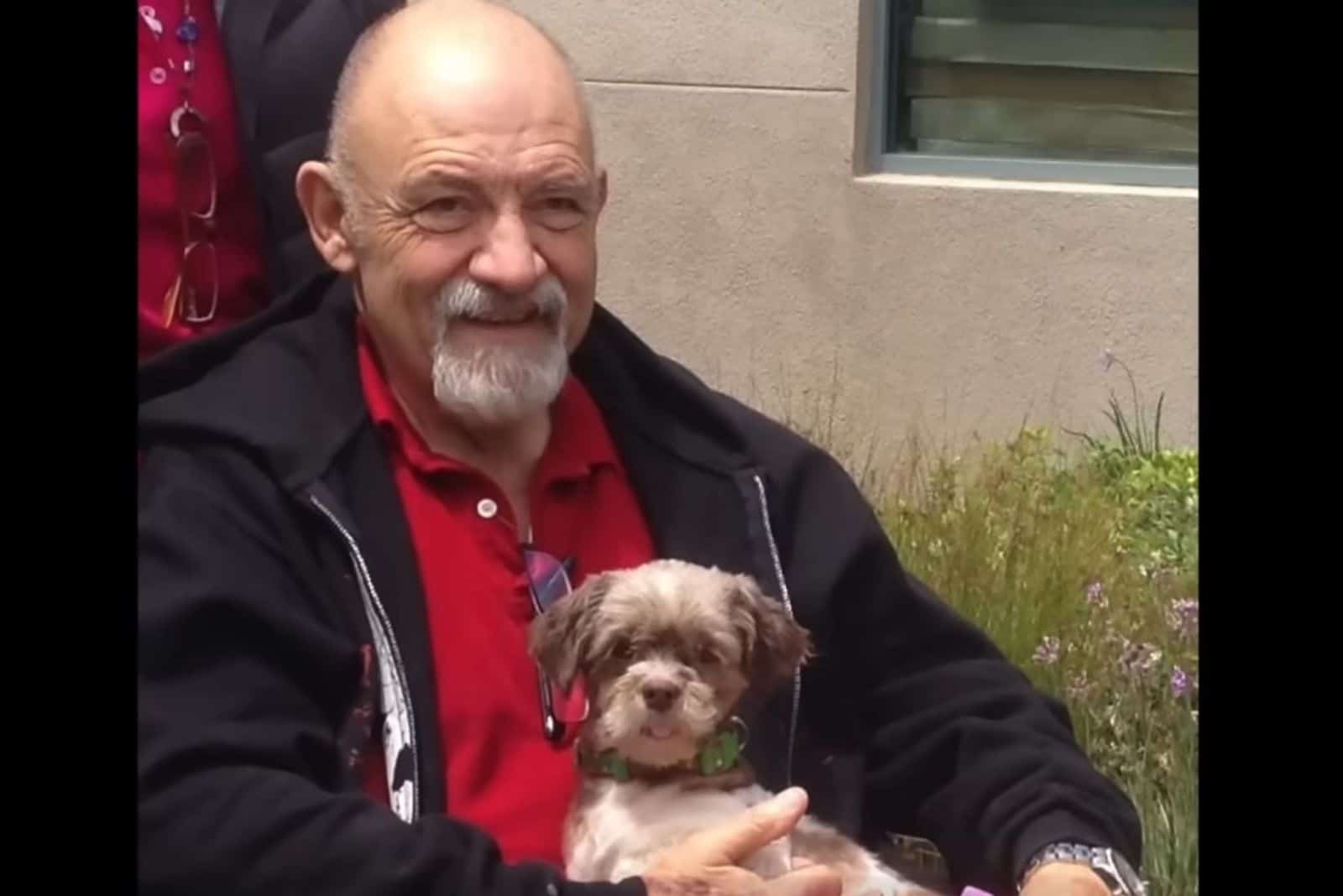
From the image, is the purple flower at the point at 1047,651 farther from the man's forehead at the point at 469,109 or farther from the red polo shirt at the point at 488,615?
the man's forehead at the point at 469,109

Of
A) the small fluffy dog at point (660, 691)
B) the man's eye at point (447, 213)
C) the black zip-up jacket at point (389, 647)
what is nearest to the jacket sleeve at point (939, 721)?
the black zip-up jacket at point (389, 647)

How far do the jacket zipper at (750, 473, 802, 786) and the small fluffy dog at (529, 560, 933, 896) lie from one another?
0.06 feet

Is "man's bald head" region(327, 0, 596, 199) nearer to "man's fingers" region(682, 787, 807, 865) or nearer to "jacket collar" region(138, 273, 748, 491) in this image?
"jacket collar" region(138, 273, 748, 491)

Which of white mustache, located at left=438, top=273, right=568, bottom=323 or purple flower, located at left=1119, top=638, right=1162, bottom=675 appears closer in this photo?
white mustache, located at left=438, top=273, right=568, bottom=323

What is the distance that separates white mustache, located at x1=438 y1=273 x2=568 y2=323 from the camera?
249 cm

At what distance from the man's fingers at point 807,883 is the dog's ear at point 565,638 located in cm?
32

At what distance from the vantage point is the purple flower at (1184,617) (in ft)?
8.89

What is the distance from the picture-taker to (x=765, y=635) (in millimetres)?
2555

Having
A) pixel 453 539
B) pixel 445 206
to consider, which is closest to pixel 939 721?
pixel 453 539

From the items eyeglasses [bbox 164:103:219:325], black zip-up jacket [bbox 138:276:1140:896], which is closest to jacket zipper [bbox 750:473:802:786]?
black zip-up jacket [bbox 138:276:1140:896]

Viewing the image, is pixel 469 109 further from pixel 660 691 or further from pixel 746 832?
pixel 746 832

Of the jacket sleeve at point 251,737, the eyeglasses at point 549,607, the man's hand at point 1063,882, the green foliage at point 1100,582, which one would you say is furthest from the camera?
the green foliage at point 1100,582

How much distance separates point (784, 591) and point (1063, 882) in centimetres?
46
